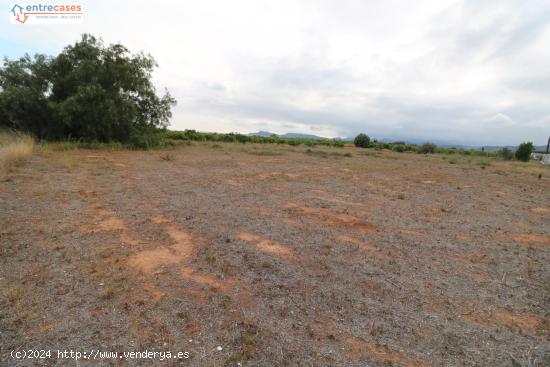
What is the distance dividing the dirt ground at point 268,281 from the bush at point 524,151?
24434 millimetres

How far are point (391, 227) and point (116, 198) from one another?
5.60 meters

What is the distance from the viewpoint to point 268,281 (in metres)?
2.97

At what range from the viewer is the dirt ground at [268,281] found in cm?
210

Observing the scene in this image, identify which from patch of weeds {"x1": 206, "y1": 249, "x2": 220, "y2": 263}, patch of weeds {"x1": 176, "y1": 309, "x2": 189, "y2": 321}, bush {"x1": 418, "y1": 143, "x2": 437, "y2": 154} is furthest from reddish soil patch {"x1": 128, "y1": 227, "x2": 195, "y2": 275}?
bush {"x1": 418, "y1": 143, "x2": 437, "y2": 154}

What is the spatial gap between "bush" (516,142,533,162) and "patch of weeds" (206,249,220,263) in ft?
101

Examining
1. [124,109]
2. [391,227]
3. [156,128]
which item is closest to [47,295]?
[391,227]

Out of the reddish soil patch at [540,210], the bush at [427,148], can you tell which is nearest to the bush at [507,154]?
the bush at [427,148]

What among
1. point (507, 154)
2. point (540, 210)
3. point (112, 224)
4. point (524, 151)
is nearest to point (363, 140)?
point (507, 154)

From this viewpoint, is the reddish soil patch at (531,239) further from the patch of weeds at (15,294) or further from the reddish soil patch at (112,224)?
the patch of weeds at (15,294)

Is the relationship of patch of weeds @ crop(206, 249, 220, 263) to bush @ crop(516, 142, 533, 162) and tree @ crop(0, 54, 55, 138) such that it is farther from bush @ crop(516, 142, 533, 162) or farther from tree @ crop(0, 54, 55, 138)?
bush @ crop(516, 142, 533, 162)

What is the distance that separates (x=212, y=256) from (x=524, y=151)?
31.3m

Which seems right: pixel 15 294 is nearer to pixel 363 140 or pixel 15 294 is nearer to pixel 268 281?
pixel 268 281

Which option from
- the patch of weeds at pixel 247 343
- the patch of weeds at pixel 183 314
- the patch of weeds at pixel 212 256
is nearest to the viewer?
the patch of weeds at pixel 247 343

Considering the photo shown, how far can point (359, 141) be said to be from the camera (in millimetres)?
38344
